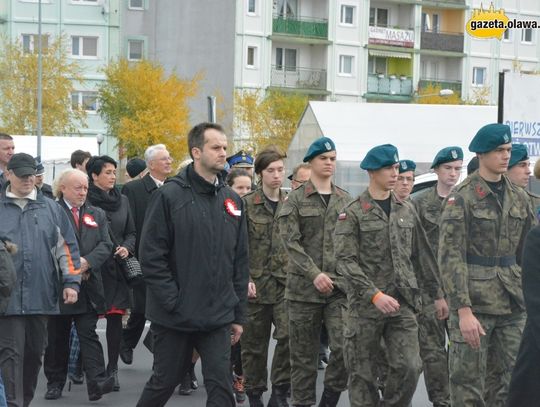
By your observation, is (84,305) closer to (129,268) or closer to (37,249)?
(129,268)

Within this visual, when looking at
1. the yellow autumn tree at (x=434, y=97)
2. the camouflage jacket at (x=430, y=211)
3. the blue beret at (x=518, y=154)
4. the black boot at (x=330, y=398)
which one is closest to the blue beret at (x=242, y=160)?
the camouflage jacket at (x=430, y=211)

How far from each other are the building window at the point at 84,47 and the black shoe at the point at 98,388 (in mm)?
56905

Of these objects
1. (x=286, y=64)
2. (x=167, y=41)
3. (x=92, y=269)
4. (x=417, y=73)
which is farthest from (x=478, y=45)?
(x=92, y=269)

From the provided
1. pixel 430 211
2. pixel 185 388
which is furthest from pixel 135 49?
pixel 430 211

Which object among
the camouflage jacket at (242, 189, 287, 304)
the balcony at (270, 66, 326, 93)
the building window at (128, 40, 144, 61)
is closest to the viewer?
the camouflage jacket at (242, 189, 287, 304)

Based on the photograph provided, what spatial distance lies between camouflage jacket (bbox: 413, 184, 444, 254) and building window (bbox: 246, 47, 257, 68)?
183 feet

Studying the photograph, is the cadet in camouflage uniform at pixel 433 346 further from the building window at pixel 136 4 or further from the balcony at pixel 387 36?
the balcony at pixel 387 36

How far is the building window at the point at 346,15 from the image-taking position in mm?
69750

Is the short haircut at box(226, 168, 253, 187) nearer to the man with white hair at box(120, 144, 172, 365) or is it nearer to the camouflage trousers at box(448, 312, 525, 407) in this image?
the man with white hair at box(120, 144, 172, 365)

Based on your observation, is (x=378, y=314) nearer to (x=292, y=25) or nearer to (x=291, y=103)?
(x=291, y=103)

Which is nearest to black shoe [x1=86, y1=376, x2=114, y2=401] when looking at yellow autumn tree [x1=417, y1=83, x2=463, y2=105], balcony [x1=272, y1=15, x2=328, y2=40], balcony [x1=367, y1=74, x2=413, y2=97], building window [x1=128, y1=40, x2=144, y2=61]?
yellow autumn tree [x1=417, y1=83, x2=463, y2=105]

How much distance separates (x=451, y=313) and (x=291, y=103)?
1999 inches

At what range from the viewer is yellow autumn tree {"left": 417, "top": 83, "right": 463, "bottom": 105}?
64.2 meters

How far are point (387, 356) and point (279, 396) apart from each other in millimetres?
1994
